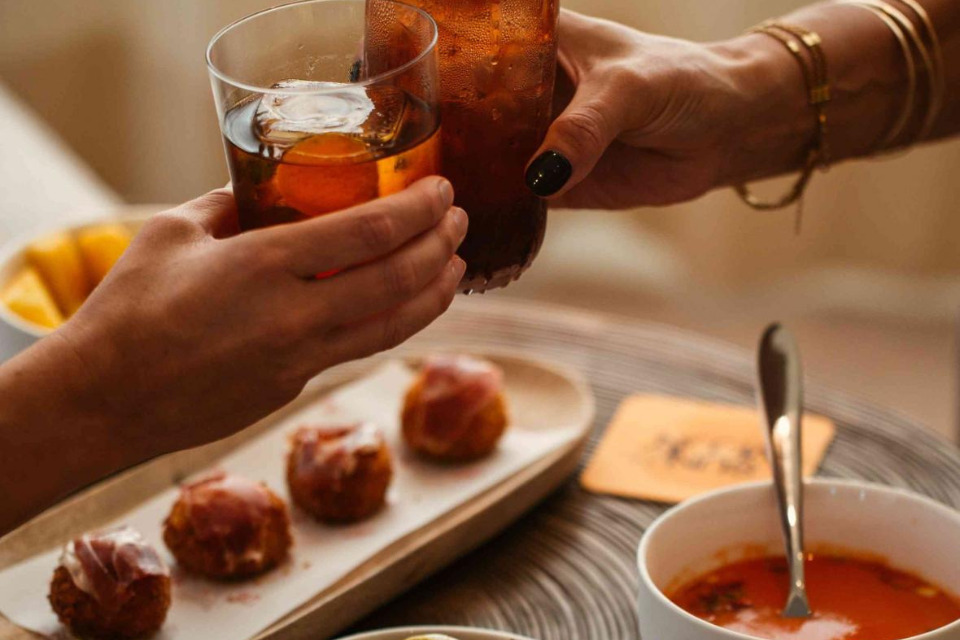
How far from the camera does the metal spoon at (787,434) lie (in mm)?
1073

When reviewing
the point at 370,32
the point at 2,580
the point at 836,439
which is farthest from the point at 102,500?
the point at 836,439

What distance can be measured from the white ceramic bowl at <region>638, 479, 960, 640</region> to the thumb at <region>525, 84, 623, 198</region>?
32 cm

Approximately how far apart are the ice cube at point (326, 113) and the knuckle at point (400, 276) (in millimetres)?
85

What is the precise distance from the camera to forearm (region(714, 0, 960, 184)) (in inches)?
54.7

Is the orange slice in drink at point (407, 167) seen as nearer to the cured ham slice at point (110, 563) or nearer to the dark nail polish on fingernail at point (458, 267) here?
the dark nail polish on fingernail at point (458, 267)

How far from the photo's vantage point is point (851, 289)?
349 cm

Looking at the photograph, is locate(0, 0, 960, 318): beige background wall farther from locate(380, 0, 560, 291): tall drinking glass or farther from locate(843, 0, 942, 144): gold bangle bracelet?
locate(380, 0, 560, 291): tall drinking glass

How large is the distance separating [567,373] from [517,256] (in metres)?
0.60

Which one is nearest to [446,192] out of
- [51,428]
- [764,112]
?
[51,428]

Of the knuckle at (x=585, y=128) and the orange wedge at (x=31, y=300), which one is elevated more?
the knuckle at (x=585, y=128)

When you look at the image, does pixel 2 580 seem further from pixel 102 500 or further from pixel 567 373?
pixel 567 373

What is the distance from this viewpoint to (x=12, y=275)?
5.16 feet

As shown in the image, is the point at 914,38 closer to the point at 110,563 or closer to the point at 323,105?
the point at 323,105

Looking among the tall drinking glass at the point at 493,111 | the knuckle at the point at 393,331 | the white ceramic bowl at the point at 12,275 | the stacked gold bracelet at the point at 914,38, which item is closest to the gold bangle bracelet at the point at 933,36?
the stacked gold bracelet at the point at 914,38
